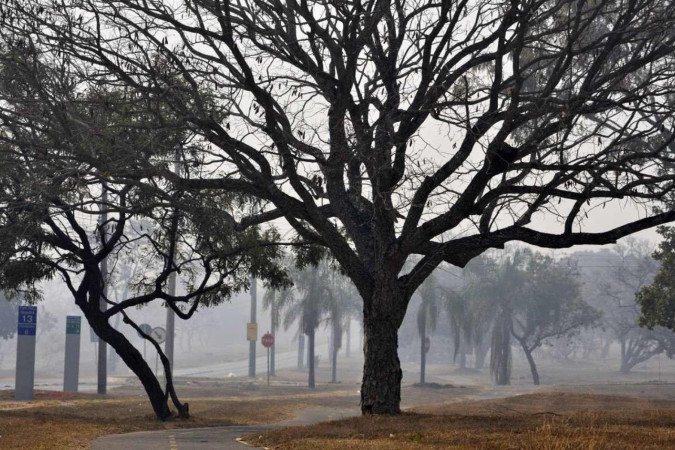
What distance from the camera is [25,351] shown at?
110 feet

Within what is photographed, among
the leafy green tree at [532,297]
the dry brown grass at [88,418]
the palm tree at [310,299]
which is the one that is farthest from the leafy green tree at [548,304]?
the dry brown grass at [88,418]

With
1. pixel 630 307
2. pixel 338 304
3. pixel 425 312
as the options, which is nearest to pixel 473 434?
pixel 425 312

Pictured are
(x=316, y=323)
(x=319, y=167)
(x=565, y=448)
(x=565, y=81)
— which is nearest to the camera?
(x=565, y=448)

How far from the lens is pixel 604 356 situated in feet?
481

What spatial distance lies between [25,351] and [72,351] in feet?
27.9

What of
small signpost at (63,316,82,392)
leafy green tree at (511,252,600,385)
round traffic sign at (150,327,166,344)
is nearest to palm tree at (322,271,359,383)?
leafy green tree at (511,252,600,385)

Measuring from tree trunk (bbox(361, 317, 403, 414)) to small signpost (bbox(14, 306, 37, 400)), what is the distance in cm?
1673

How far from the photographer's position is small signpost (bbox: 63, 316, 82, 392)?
135 ft

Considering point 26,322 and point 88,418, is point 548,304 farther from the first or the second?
point 88,418

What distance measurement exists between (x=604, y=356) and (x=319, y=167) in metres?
134

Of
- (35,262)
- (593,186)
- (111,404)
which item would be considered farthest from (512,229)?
(111,404)

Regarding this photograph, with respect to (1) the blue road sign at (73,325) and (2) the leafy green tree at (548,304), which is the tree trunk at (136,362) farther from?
(2) the leafy green tree at (548,304)

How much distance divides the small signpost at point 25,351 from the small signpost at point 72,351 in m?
6.23

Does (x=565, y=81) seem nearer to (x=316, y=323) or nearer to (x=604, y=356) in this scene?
(x=316, y=323)
